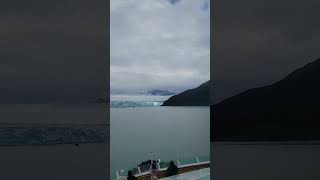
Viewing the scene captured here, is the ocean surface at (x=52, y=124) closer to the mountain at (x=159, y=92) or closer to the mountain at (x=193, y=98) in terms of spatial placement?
the mountain at (x=159, y=92)

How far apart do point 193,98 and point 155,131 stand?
479 mm

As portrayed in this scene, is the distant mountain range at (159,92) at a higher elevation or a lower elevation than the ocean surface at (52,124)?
higher

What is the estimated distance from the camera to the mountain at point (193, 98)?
4148 millimetres

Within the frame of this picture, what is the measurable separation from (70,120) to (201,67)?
133 cm

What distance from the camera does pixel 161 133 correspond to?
416cm

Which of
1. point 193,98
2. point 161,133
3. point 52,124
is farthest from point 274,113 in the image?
point 52,124

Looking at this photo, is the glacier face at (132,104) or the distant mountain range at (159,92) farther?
the distant mountain range at (159,92)

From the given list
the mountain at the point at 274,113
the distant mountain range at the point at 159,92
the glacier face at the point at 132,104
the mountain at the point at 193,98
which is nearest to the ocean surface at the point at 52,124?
the glacier face at the point at 132,104

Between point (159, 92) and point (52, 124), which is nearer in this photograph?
point (52, 124)

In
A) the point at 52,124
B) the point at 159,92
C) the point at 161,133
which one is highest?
the point at 159,92

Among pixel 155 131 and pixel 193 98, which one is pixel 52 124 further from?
pixel 193 98

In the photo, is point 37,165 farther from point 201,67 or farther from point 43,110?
point 201,67

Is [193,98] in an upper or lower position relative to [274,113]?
upper

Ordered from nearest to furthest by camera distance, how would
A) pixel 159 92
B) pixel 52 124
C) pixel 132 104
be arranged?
pixel 52 124, pixel 132 104, pixel 159 92
